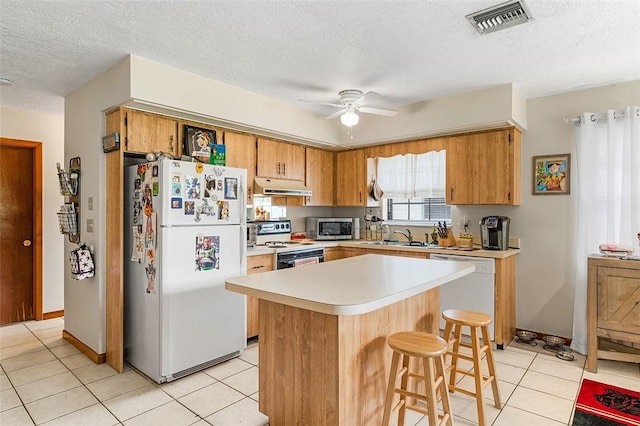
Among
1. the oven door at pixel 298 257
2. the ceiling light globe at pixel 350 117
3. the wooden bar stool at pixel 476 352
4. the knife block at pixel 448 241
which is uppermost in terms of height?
the ceiling light globe at pixel 350 117

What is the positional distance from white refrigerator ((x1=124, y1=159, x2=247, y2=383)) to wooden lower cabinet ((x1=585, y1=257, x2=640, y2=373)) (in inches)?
118

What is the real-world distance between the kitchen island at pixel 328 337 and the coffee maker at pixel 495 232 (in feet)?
5.56

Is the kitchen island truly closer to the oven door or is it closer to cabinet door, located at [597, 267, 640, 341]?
the oven door

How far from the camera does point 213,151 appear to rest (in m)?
3.54

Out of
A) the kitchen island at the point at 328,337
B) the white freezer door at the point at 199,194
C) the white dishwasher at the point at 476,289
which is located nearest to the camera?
the kitchen island at the point at 328,337

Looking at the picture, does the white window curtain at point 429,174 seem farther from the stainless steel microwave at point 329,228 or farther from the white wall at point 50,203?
the white wall at point 50,203

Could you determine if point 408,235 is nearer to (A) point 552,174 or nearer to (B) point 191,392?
(A) point 552,174

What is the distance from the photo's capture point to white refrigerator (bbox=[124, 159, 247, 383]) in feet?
9.22

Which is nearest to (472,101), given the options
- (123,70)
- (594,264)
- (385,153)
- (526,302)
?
(385,153)

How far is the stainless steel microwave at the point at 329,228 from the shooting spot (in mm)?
4906

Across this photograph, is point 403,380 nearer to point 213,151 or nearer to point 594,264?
point 594,264

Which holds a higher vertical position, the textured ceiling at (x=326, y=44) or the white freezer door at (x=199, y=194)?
the textured ceiling at (x=326, y=44)

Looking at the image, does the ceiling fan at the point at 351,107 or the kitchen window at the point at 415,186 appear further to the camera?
the kitchen window at the point at 415,186

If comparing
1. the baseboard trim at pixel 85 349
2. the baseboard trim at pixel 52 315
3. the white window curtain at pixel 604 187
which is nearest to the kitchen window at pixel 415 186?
the white window curtain at pixel 604 187
